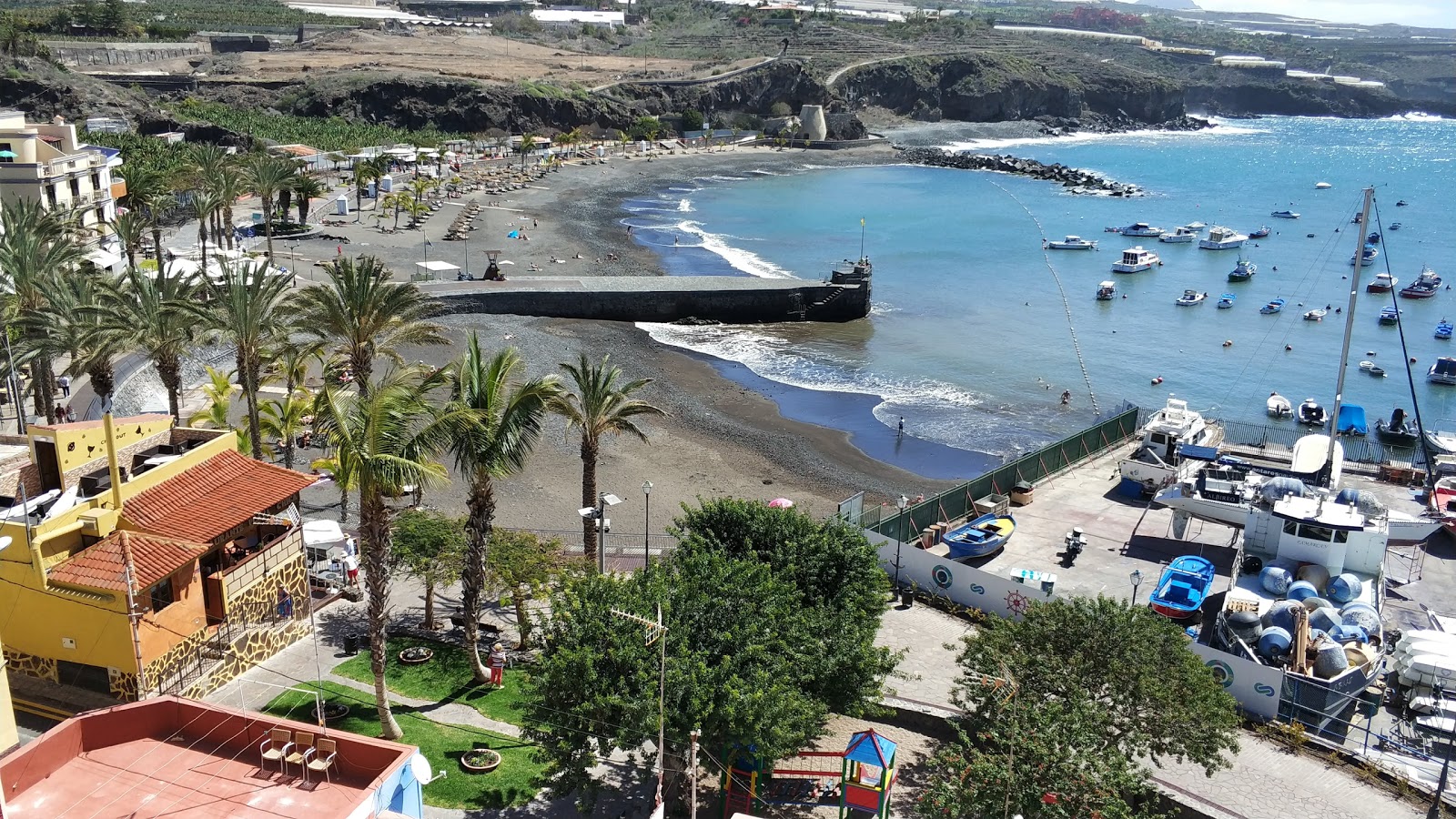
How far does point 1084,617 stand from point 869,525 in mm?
10475

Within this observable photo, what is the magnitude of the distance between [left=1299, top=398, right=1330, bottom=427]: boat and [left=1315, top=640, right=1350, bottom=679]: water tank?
34.6 meters

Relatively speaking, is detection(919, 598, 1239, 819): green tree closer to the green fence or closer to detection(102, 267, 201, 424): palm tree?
the green fence

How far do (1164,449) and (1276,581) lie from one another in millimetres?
10753

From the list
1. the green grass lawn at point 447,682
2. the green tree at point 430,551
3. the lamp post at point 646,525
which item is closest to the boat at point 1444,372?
the lamp post at point 646,525

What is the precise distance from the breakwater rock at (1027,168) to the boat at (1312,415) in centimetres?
7921

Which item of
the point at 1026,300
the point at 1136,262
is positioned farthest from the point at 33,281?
the point at 1136,262

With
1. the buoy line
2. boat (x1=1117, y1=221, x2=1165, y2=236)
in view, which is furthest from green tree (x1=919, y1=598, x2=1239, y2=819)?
boat (x1=1117, y1=221, x2=1165, y2=236)

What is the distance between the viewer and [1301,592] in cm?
2694

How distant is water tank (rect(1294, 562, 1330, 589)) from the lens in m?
28.0

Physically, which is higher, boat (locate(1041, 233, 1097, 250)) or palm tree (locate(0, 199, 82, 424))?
palm tree (locate(0, 199, 82, 424))

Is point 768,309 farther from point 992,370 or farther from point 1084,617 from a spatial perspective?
point 1084,617

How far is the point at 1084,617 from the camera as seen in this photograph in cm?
2059

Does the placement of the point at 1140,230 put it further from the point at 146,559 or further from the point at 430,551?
the point at 146,559

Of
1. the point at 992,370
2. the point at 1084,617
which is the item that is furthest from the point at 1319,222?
the point at 1084,617
